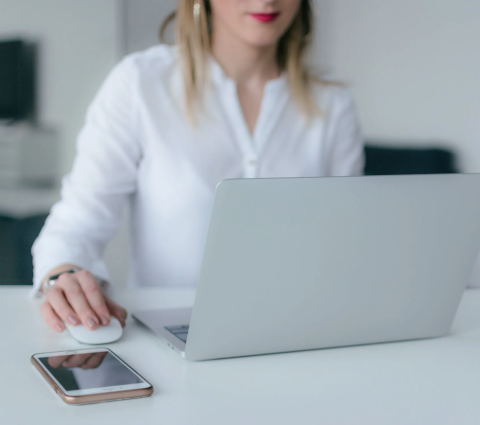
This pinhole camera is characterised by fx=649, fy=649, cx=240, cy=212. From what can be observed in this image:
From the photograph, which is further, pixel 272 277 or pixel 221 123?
pixel 221 123

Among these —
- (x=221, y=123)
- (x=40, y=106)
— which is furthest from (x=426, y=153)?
(x=40, y=106)

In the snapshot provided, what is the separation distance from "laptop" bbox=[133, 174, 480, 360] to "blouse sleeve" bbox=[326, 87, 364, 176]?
0.80 meters

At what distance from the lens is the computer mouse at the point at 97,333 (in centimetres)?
75

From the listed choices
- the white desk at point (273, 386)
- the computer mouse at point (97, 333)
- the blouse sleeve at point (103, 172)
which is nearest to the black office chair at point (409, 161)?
the blouse sleeve at point (103, 172)

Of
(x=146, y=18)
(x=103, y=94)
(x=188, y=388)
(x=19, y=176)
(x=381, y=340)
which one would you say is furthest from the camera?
(x=19, y=176)

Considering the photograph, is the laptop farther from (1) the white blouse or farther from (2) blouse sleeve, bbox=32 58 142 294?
(1) the white blouse

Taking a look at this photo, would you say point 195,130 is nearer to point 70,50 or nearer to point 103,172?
point 103,172

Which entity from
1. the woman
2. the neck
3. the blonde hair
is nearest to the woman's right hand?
the woman

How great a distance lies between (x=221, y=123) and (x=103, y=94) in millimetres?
260

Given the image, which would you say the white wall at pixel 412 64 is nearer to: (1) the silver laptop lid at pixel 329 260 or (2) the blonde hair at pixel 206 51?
(2) the blonde hair at pixel 206 51

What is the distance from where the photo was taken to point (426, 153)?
2.81 m

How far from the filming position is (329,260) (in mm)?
670

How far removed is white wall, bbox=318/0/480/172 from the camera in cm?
301

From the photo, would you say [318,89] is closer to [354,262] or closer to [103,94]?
[103,94]
